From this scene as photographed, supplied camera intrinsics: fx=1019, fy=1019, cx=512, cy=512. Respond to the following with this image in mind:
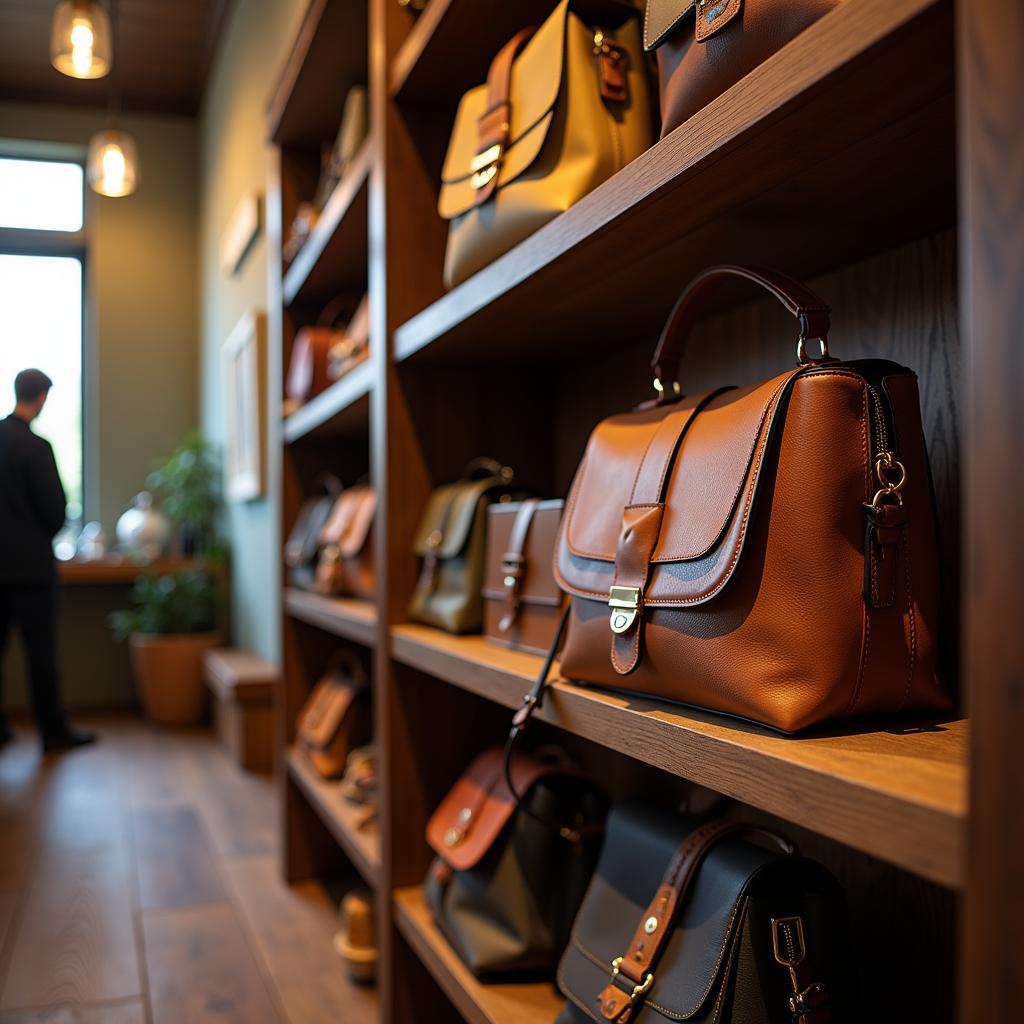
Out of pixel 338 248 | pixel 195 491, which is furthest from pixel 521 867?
pixel 195 491

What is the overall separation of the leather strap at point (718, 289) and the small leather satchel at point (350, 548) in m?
1.03

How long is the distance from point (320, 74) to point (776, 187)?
5.42ft

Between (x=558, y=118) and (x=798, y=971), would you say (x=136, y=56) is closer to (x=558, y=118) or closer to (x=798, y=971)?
(x=558, y=118)

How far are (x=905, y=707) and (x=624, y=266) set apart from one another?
524 millimetres

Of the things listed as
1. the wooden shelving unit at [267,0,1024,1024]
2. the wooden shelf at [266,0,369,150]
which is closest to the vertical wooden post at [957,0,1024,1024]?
the wooden shelving unit at [267,0,1024,1024]

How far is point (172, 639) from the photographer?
14.9 feet

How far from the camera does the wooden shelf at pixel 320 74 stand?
6.46ft

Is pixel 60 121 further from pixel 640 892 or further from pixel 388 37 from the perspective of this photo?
pixel 640 892

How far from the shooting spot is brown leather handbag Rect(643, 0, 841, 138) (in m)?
0.71

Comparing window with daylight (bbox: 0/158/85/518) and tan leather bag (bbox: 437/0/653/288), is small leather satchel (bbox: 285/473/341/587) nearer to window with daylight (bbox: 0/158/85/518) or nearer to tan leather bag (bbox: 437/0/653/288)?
tan leather bag (bbox: 437/0/653/288)

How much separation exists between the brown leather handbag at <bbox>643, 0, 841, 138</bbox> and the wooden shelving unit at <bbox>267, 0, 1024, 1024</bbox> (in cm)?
7

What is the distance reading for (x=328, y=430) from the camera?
2367mm

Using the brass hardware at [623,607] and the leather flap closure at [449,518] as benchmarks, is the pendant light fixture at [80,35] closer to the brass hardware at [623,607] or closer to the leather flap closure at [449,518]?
the leather flap closure at [449,518]

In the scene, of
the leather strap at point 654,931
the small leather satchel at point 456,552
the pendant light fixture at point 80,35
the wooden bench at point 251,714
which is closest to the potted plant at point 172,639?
the wooden bench at point 251,714
